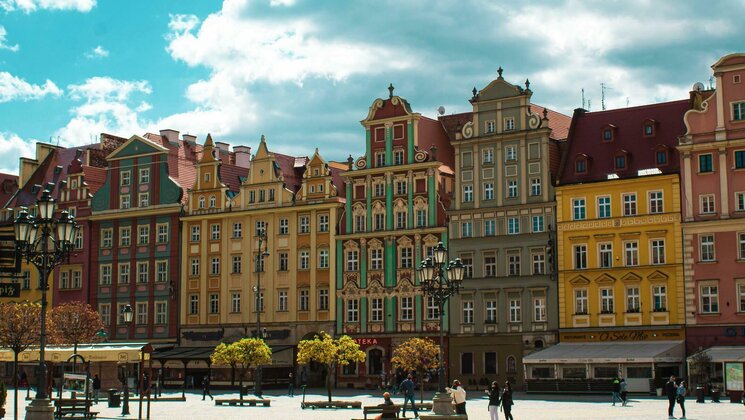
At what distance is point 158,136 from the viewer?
85.3m

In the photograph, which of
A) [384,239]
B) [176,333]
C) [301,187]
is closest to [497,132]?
[384,239]

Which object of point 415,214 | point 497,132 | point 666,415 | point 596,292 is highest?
point 497,132

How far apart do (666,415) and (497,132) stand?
2838 centimetres

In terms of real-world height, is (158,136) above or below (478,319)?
above

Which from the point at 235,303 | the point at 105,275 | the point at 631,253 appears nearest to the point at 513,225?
the point at 631,253

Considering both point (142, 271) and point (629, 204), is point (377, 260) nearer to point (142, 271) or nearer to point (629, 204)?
point (629, 204)

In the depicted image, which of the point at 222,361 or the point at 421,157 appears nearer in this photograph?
the point at 222,361

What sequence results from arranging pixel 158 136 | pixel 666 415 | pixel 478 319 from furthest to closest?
1. pixel 158 136
2. pixel 478 319
3. pixel 666 415

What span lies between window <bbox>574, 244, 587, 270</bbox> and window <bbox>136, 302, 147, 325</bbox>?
3218 cm

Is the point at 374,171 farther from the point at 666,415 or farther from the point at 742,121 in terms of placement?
the point at 666,415

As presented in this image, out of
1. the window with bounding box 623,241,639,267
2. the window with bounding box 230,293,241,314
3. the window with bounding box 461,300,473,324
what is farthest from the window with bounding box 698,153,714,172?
the window with bounding box 230,293,241,314

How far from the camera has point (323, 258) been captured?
74.2 meters

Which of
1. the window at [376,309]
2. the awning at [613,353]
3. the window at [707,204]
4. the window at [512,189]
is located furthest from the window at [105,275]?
the window at [707,204]

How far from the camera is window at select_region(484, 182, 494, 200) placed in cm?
6788
